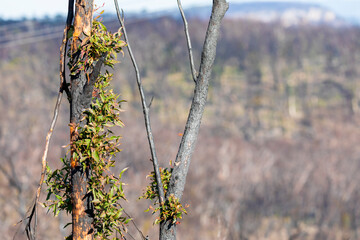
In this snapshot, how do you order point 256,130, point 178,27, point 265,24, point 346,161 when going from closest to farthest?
point 346,161 → point 256,130 → point 178,27 → point 265,24

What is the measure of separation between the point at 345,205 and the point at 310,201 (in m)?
3.46

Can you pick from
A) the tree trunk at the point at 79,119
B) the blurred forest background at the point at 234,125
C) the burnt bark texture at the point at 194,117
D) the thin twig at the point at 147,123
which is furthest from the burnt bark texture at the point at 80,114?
the burnt bark texture at the point at 194,117

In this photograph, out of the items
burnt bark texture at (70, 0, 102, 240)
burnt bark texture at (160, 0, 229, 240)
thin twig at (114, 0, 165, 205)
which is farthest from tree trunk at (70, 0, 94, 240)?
burnt bark texture at (160, 0, 229, 240)

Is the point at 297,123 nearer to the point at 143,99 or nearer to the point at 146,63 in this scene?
the point at 146,63

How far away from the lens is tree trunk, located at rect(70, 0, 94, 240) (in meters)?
2.30

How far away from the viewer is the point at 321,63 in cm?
9519

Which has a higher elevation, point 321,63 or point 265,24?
point 265,24

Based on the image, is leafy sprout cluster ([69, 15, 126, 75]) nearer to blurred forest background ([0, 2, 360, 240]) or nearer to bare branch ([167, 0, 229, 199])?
blurred forest background ([0, 2, 360, 240])

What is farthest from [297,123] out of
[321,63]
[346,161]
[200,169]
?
[200,169]

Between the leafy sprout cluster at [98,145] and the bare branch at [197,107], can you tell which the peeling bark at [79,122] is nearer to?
the leafy sprout cluster at [98,145]

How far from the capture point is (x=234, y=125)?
222 ft

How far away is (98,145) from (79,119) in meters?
0.18

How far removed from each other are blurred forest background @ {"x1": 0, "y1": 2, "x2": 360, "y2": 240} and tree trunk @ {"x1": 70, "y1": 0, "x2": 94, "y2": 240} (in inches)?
12.5

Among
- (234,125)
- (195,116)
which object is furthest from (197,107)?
(234,125)
